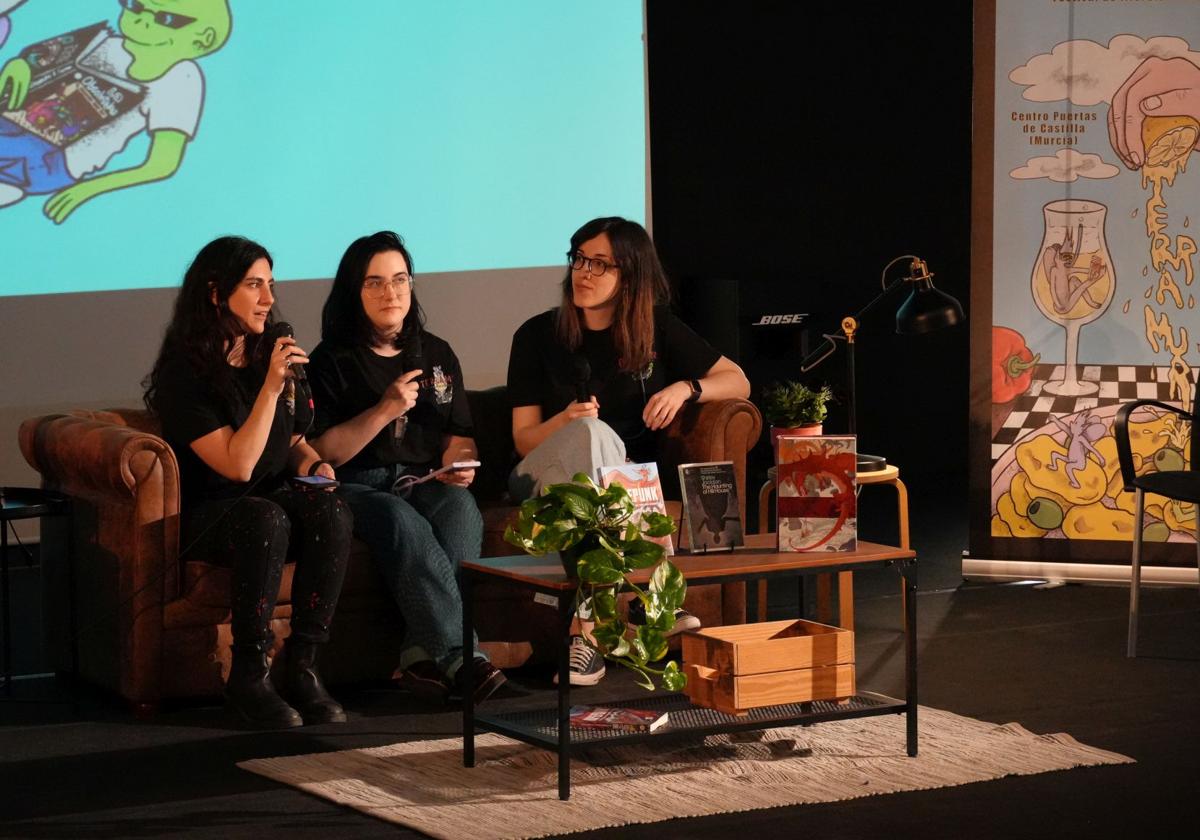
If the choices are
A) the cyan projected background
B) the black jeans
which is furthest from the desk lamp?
the cyan projected background

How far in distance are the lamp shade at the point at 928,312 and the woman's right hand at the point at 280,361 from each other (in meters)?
1.66

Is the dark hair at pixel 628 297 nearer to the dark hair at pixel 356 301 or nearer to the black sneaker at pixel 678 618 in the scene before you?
the dark hair at pixel 356 301

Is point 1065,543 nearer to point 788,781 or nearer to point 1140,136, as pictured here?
point 1140,136

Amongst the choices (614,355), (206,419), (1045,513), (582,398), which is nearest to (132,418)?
(206,419)

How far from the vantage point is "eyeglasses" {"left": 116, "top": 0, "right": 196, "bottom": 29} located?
5750 mm

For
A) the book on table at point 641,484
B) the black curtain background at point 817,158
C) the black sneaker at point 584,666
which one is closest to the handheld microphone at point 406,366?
the black sneaker at point 584,666

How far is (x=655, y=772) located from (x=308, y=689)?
0.92m

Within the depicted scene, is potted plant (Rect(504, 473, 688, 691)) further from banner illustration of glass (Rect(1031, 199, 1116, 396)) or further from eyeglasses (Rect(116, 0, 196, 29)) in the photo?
eyeglasses (Rect(116, 0, 196, 29))

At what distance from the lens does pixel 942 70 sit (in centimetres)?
807

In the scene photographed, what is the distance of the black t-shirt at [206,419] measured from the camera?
3980mm

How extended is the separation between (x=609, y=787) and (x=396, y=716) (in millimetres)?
805

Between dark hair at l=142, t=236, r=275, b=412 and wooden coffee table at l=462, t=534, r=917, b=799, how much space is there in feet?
3.01

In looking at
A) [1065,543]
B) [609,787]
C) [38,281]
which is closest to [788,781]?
[609,787]

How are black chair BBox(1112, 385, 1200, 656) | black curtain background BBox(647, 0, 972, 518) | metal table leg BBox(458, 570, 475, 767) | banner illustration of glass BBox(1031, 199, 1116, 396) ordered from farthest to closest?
black curtain background BBox(647, 0, 972, 518) < banner illustration of glass BBox(1031, 199, 1116, 396) < black chair BBox(1112, 385, 1200, 656) < metal table leg BBox(458, 570, 475, 767)
